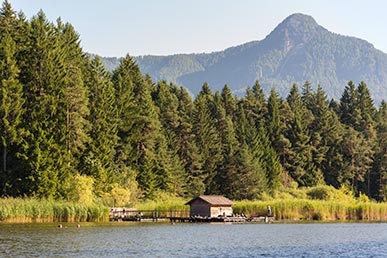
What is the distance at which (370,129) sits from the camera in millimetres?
147000

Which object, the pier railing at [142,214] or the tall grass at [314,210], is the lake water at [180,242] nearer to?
the pier railing at [142,214]

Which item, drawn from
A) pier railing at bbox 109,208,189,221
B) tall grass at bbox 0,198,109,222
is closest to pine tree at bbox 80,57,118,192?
pier railing at bbox 109,208,189,221

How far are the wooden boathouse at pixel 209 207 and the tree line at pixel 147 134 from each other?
9.58m

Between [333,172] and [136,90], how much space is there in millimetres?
48820

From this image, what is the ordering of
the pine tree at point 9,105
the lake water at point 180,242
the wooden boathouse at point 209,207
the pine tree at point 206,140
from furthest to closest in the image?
Answer: 1. the pine tree at point 206,140
2. the wooden boathouse at point 209,207
3. the pine tree at point 9,105
4. the lake water at point 180,242

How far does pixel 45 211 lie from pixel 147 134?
43042 mm

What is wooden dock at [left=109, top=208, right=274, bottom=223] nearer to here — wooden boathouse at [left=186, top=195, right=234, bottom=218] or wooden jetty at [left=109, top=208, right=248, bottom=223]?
wooden jetty at [left=109, top=208, right=248, bottom=223]

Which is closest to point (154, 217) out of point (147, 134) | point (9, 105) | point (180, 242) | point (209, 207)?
point (209, 207)

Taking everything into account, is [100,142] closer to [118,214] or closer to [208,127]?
[118,214]

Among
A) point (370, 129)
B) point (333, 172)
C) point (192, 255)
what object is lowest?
point (192, 255)

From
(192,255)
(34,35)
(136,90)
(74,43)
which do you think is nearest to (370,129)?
(136,90)

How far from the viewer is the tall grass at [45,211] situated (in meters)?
64.7

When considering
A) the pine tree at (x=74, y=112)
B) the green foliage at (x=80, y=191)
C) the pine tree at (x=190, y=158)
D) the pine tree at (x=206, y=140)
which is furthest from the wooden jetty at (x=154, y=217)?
the pine tree at (x=206, y=140)

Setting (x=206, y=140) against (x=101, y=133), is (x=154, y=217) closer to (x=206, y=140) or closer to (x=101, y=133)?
(x=101, y=133)
